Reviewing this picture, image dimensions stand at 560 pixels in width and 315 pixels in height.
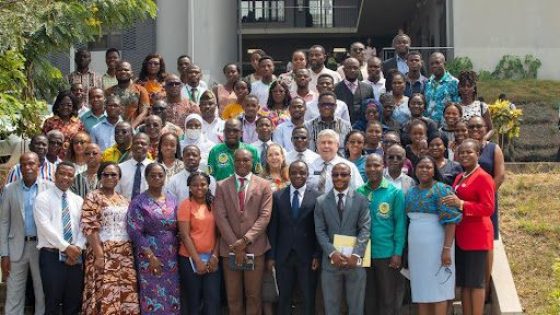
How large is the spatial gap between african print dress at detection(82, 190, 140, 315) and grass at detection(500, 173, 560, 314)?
4.41 m

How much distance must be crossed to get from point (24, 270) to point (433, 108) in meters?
5.74

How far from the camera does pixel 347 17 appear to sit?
1474 inches

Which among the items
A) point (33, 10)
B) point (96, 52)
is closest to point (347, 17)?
point (96, 52)

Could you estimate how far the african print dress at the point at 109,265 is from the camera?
909 centimetres

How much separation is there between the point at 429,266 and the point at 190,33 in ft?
53.2


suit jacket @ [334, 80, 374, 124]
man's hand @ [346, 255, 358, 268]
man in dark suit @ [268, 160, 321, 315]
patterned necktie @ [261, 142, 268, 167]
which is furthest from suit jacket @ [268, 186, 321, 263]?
suit jacket @ [334, 80, 374, 124]

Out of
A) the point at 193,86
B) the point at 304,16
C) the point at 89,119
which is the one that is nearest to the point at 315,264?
the point at 89,119

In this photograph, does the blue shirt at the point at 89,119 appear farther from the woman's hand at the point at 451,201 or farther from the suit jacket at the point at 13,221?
the woman's hand at the point at 451,201

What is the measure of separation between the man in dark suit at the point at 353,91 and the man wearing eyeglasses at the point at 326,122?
87 cm

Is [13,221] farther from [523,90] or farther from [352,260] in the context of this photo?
[523,90]

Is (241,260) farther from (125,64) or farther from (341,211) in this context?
(125,64)

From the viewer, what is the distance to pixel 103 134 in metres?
11.0

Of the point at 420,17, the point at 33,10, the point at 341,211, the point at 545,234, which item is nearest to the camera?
the point at 341,211

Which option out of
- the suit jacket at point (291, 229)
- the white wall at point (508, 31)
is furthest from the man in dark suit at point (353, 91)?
the white wall at point (508, 31)
